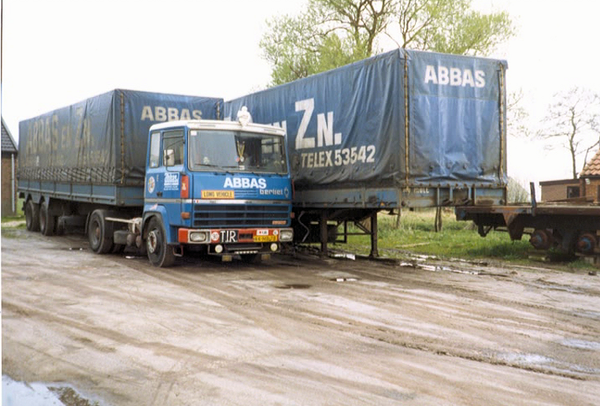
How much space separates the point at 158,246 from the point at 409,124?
5330 millimetres

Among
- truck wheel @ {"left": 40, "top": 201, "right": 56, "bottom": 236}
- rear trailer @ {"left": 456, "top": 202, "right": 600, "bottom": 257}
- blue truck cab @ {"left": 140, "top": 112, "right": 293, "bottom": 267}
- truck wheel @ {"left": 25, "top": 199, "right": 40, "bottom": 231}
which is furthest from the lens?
truck wheel @ {"left": 25, "top": 199, "right": 40, "bottom": 231}

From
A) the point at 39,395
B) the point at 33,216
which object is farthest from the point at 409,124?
the point at 33,216

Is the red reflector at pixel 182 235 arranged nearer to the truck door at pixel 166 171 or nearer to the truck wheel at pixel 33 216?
the truck door at pixel 166 171

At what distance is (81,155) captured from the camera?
1670 cm

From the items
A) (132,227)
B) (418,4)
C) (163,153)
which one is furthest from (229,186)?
(418,4)

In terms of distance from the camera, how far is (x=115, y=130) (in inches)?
566

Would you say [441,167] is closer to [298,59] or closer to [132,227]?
[132,227]

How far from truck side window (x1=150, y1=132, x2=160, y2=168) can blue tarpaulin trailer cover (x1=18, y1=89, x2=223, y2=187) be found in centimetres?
198

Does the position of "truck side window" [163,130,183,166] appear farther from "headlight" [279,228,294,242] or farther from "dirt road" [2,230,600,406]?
"headlight" [279,228,294,242]

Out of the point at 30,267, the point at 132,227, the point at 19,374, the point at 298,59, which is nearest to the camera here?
the point at 19,374

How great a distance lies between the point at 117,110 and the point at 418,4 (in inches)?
629

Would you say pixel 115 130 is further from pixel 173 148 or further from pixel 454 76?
pixel 454 76

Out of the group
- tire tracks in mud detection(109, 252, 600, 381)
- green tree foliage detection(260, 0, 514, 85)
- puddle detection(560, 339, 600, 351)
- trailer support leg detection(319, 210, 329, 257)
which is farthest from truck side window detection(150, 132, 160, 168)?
green tree foliage detection(260, 0, 514, 85)

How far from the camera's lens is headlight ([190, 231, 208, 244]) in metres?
11.2
